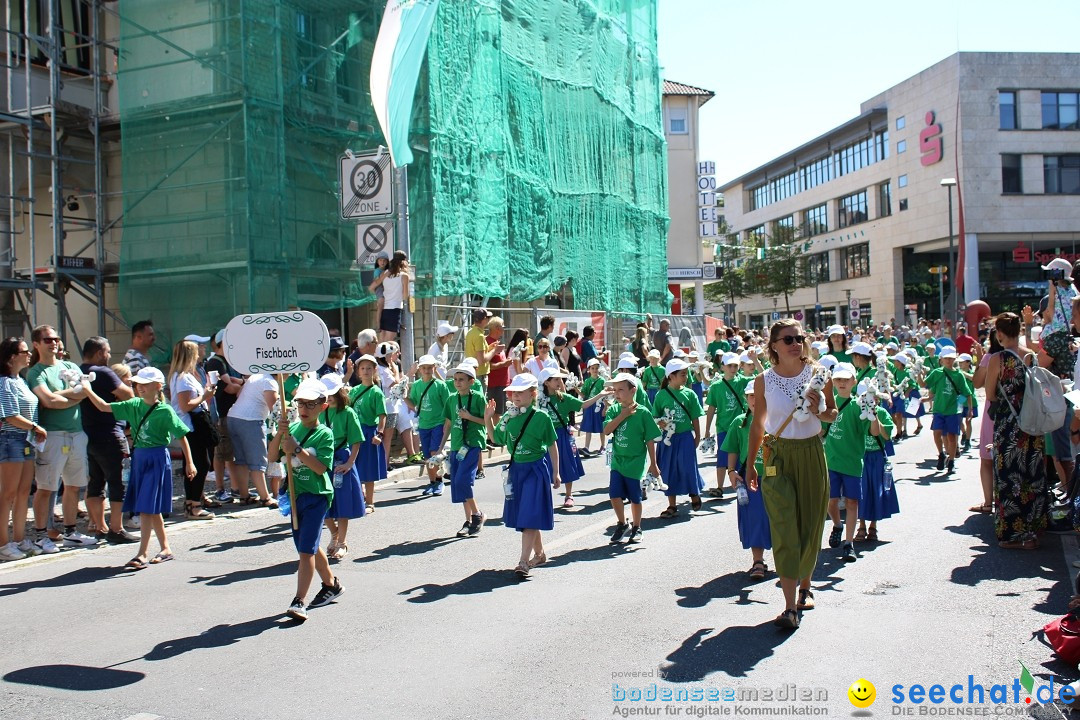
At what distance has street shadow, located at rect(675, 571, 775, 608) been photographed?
672 cm

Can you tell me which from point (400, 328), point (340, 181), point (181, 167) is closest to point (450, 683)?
point (400, 328)

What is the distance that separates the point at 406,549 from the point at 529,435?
1.80 m

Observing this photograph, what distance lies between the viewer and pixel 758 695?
490cm

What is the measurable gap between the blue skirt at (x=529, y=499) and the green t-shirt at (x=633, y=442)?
3.83 ft

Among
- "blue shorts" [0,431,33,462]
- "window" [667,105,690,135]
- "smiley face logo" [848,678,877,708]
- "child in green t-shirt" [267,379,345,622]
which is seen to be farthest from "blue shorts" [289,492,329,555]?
"window" [667,105,690,135]

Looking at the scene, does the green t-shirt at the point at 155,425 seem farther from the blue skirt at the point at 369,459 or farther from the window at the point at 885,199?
the window at the point at 885,199

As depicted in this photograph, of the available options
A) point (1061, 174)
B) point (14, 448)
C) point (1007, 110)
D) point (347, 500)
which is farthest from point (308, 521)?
point (1061, 174)

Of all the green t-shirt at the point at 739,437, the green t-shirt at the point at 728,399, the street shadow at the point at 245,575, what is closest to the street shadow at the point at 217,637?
the street shadow at the point at 245,575

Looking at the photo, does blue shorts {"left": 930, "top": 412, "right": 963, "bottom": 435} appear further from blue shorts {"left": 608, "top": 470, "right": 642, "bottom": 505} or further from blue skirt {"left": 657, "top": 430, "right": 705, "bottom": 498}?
blue shorts {"left": 608, "top": 470, "right": 642, "bottom": 505}

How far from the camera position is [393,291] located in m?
14.9

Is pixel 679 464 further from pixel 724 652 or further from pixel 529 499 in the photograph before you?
pixel 724 652

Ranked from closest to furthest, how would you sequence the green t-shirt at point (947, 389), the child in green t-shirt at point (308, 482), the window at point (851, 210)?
the child in green t-shirt at point (308, 482) < the green t-shirt at point (947, 389) < the window at point (851, 210)

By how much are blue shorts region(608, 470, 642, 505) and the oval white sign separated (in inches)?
122

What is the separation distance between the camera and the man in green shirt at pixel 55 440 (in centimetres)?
879
